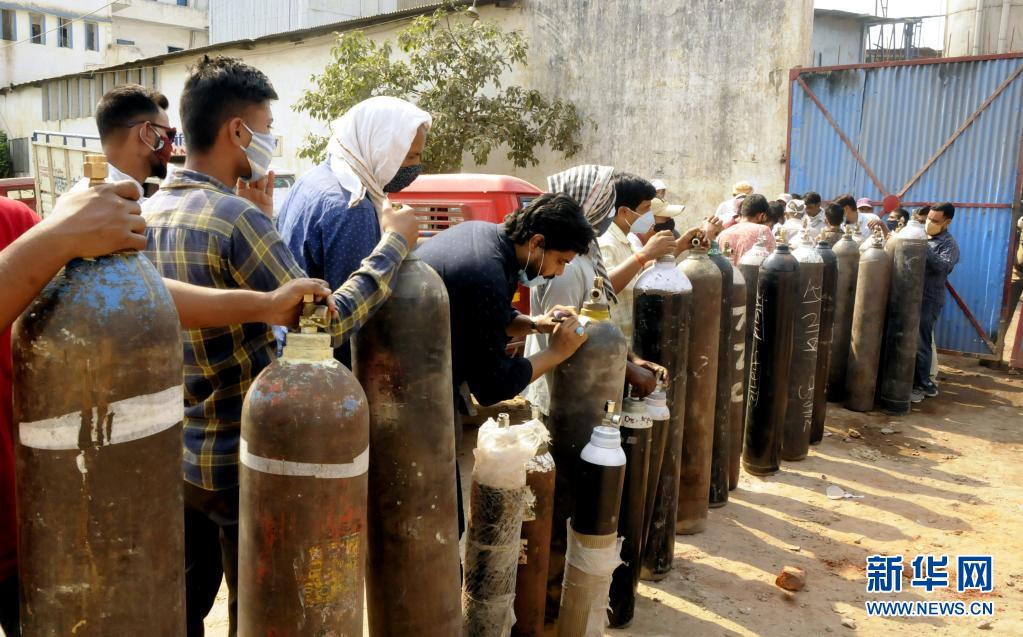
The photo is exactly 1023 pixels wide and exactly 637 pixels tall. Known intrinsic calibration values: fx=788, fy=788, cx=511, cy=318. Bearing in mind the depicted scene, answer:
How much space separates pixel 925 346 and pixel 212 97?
7.57m

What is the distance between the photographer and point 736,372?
4.80m

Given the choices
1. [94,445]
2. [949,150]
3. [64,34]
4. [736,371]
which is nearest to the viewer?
[94,445]

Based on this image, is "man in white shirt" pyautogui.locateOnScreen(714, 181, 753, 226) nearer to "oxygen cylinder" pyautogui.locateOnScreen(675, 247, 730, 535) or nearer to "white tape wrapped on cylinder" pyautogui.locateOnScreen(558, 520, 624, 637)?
"oxygen cylinder" pyautogui.locateOnScreen(675, 247, 730, 535)

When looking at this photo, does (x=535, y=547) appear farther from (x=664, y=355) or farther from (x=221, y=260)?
(x=221, y=260)

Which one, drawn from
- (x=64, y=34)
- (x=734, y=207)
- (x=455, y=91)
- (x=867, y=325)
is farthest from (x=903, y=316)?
(x=64, y=34)

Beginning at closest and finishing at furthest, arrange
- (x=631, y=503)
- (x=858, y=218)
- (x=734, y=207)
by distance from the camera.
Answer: (x=631, y=503) < (x=734, y=207) < (x=858, y=218)

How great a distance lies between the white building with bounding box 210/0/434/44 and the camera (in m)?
22.1

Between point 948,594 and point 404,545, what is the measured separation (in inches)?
124

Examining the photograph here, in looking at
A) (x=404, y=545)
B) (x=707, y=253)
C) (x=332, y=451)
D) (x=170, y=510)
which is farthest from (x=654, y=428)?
(x=170, y=510)

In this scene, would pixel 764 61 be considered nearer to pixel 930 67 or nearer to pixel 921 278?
pixel 930 67

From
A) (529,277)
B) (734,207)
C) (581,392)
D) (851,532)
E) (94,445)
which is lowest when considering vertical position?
(851,532)

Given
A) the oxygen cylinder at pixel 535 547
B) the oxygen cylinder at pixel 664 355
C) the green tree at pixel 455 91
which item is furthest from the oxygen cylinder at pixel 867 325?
the green tree at pixel 455 91

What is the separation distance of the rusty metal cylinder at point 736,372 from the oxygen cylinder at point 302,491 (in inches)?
131

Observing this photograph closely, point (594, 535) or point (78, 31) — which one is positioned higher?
point (78, 31)
